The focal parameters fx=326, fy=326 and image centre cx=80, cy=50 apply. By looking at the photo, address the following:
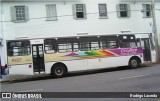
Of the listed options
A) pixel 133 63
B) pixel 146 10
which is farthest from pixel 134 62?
pixel 146 10

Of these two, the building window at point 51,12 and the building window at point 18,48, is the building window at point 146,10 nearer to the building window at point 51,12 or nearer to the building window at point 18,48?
the building window at point 51,12

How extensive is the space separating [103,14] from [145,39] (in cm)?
760

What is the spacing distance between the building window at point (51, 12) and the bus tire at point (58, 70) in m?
8.54

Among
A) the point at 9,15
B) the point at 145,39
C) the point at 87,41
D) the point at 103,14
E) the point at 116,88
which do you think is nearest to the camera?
the point at 116,88

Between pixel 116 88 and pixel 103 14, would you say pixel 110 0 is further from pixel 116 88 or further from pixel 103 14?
pixel 116 88

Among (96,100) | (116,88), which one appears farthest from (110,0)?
(96,100)

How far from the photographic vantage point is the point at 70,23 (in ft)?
95.2

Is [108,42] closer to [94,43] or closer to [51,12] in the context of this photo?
[94,43]

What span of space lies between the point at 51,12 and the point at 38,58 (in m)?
9.06

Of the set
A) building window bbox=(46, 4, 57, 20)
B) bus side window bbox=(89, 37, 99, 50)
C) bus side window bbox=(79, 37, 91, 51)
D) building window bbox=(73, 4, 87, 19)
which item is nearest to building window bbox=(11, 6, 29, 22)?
building window bbox=(46, 4, 57, 20)

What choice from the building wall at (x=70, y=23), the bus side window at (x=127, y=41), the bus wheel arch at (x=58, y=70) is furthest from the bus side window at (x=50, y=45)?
the building wall at (x=70, y=23)

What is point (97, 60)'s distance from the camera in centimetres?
2180

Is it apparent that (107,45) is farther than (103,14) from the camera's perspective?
No

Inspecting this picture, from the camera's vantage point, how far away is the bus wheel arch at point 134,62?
75.3 ft
